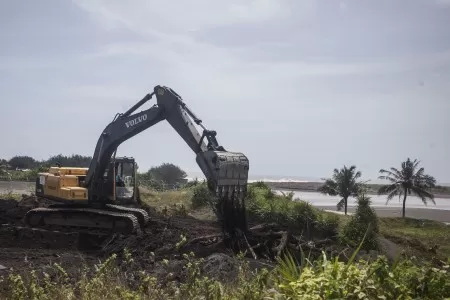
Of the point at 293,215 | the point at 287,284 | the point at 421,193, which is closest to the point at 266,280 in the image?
the point at 287,284

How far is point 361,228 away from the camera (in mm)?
24344

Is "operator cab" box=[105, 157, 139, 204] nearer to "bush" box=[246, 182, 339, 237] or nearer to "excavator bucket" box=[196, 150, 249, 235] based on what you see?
"excavator bucket" box=[196, 150, 249, 235]

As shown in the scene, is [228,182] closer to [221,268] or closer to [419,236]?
[221,268]

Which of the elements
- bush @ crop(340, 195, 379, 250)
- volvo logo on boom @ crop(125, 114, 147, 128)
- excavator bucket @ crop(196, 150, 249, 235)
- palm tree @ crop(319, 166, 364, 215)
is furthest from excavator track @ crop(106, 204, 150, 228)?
palm tree @ crop(319, 166, 364, 215)

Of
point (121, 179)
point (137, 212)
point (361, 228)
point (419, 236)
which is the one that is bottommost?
point (419, 236)

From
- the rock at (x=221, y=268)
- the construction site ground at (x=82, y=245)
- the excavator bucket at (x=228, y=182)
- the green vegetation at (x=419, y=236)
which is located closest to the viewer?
the rock at (x=221, y=268)

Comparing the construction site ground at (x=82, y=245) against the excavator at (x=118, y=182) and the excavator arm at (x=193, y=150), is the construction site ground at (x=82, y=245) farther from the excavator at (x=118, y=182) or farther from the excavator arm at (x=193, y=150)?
the excavator arm at (x=193, y=150)

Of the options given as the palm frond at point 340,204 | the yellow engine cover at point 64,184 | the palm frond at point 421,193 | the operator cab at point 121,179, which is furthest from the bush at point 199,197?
the palm frond at point 421,193

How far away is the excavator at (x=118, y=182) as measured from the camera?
522 inches

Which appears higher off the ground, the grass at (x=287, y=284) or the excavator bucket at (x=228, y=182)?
the excavator bucket at (x=228, y=182)

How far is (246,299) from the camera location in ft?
15.8

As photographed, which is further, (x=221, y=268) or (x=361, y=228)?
(x=361, y=228)

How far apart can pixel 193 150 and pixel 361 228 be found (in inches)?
506

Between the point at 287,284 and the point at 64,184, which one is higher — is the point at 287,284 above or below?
below
